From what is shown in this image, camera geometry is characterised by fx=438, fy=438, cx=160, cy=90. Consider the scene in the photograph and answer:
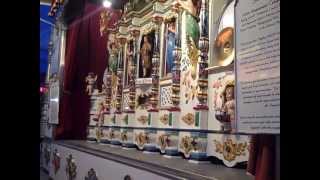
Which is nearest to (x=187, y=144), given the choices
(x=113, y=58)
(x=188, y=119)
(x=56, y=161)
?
(x=188, y=119)

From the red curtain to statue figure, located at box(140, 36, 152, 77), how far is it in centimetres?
100

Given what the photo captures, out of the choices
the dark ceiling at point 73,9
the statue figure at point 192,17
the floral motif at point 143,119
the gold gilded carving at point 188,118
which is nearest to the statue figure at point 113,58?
the dark ceiling at point 73,9

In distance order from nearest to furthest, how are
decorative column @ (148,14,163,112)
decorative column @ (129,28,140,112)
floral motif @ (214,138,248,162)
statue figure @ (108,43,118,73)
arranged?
floral motif @ (214,138,248,162), decorative column @ (148,14,163,112), decorative column @ (129,28,140,112), statue figure @ (108,43,118,73)

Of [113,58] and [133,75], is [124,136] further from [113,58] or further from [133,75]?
[113,58]

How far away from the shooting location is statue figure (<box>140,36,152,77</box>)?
2750mm

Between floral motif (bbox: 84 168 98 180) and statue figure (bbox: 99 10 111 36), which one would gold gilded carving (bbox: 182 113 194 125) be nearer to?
floral motif (bbox: 84 168 98 180)

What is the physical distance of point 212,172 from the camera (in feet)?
5.27

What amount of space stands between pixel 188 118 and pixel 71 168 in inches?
59.3

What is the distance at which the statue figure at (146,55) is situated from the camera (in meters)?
2.75

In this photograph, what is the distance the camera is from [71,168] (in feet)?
10.9

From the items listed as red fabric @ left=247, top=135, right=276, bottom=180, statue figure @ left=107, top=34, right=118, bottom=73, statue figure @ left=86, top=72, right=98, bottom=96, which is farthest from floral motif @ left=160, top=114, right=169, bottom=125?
statue figure @ left=86, top=72, right=98, bottom=96
